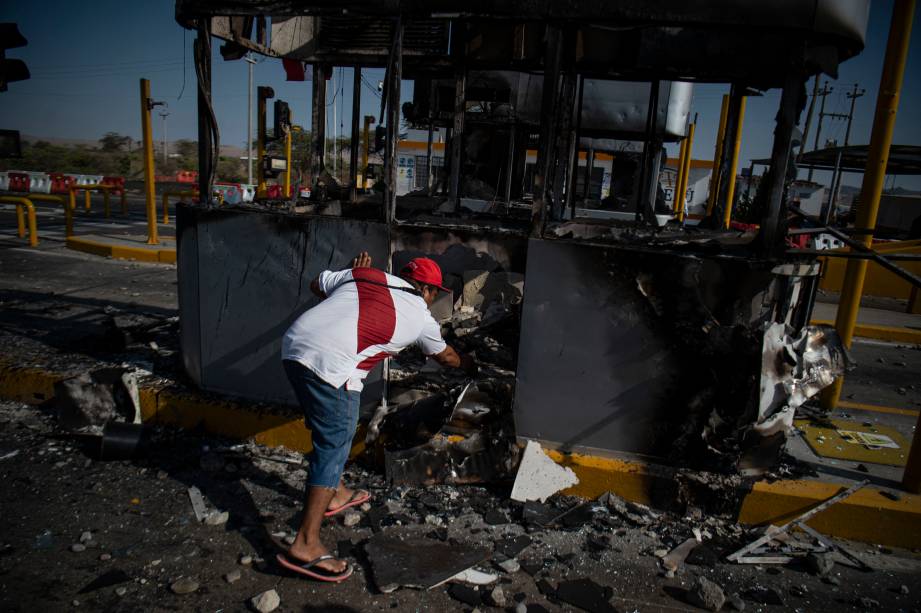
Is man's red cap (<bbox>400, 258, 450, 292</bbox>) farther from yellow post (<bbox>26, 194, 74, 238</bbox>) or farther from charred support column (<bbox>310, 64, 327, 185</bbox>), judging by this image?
yellow post (<bbox>26, 194, 74, 238</bbox>)

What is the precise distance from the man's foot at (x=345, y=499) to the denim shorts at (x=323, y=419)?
458mm

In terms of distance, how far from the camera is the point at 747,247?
10.7 feet

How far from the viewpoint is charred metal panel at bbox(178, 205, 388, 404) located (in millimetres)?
3609

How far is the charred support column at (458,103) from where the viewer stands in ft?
17.6

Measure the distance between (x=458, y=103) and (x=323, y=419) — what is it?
424 centimetres

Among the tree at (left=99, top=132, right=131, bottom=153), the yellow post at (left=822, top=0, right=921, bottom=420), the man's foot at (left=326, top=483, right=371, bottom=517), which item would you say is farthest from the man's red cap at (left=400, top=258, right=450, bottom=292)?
the tree at (left=99, top=132, right=131, bottom=153)

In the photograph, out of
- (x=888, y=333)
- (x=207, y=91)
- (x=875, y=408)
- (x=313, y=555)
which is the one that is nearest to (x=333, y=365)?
(x=313, y=555)

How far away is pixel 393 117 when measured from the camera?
130 inches

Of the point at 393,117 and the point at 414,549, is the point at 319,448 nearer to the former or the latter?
the point at 414,549

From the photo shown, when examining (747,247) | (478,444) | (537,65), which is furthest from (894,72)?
(478,444)

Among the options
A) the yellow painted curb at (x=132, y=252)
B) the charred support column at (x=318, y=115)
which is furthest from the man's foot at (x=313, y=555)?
the yellow painted curb at (x=132, y=252)

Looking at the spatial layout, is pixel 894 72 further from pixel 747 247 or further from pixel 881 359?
pixel 881 359

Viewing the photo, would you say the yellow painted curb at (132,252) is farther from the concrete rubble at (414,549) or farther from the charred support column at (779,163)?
the charred support column at (779,163)

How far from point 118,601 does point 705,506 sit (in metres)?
3.04
